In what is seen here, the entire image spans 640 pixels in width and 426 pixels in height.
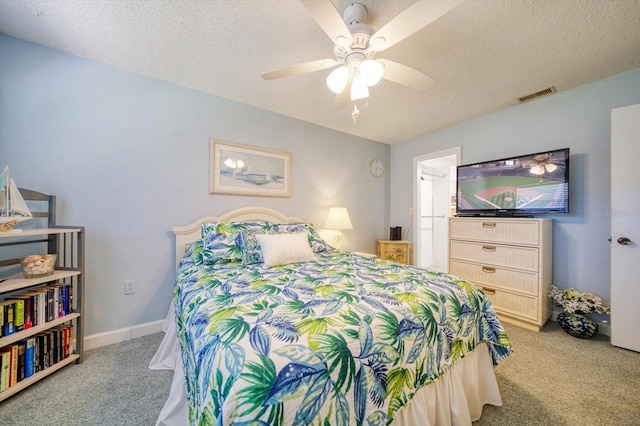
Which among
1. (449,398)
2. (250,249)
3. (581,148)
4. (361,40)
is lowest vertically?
(449,398)

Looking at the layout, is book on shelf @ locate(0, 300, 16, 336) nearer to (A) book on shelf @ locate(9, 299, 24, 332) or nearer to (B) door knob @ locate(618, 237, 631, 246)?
(A) book on shelf @ locate(9, 299, 24, 332)

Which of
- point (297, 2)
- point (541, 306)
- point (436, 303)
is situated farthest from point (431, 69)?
point (541, 306)

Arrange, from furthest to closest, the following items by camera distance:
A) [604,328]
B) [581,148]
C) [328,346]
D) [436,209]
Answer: [436,209] < [581,148] < [604,328] < [328,346]

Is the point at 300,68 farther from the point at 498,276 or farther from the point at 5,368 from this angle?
the point at 498,276

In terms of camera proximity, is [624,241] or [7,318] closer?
[7,318]

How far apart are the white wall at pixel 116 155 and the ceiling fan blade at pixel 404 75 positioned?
1.72 metres

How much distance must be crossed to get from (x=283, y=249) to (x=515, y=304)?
242 cm

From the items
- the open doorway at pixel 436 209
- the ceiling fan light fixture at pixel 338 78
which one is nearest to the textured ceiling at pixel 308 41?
the ceiling fan light fixture at pixel 338 78

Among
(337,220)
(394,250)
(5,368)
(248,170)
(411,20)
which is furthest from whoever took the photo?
(394,250)

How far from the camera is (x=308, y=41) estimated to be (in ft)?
5.68

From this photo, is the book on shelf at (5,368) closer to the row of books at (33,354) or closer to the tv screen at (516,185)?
the row of books at (33,354)

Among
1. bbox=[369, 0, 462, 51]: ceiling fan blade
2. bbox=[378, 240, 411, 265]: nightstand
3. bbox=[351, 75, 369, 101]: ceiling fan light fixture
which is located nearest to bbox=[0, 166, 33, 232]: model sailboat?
bbox=[351, 75, 369, 101]: ceiling fan light fixture

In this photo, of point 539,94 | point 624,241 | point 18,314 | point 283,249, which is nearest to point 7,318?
Answer: point 18,314

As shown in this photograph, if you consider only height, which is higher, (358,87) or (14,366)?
(358,87)
